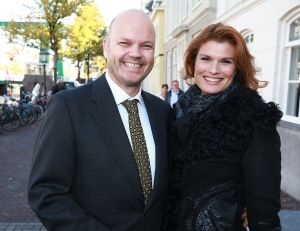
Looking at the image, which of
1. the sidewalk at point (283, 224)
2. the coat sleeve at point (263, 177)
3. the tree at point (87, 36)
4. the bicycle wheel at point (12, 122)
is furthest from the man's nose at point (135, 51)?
the tree at point (87, 36)

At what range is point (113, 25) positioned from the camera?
191cm

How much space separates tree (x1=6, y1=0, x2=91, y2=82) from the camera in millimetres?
16312

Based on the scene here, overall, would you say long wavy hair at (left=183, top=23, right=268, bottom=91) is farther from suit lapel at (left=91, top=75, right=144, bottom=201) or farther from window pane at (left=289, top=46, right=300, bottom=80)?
window pane at (left=289, top=46, right=300, bottom=80)

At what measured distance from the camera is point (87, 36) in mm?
27734

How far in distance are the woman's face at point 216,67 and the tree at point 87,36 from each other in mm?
25223

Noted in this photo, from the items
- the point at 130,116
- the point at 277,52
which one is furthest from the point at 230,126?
the point at 277,52

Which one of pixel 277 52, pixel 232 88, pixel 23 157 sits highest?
pixel 277 52

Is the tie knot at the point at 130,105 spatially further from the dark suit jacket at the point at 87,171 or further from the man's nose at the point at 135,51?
the man's nose at the point at 135,51

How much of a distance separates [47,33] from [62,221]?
17.4 meters

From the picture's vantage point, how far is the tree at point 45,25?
16.3 metres

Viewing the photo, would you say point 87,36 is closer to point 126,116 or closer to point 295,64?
point 295,64

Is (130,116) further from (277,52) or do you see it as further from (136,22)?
(277,52)

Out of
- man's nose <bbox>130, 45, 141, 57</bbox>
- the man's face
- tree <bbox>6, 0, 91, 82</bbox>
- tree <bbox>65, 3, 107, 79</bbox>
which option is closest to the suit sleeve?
the man's face

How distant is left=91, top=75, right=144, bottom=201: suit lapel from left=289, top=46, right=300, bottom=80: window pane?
503 centimetres
